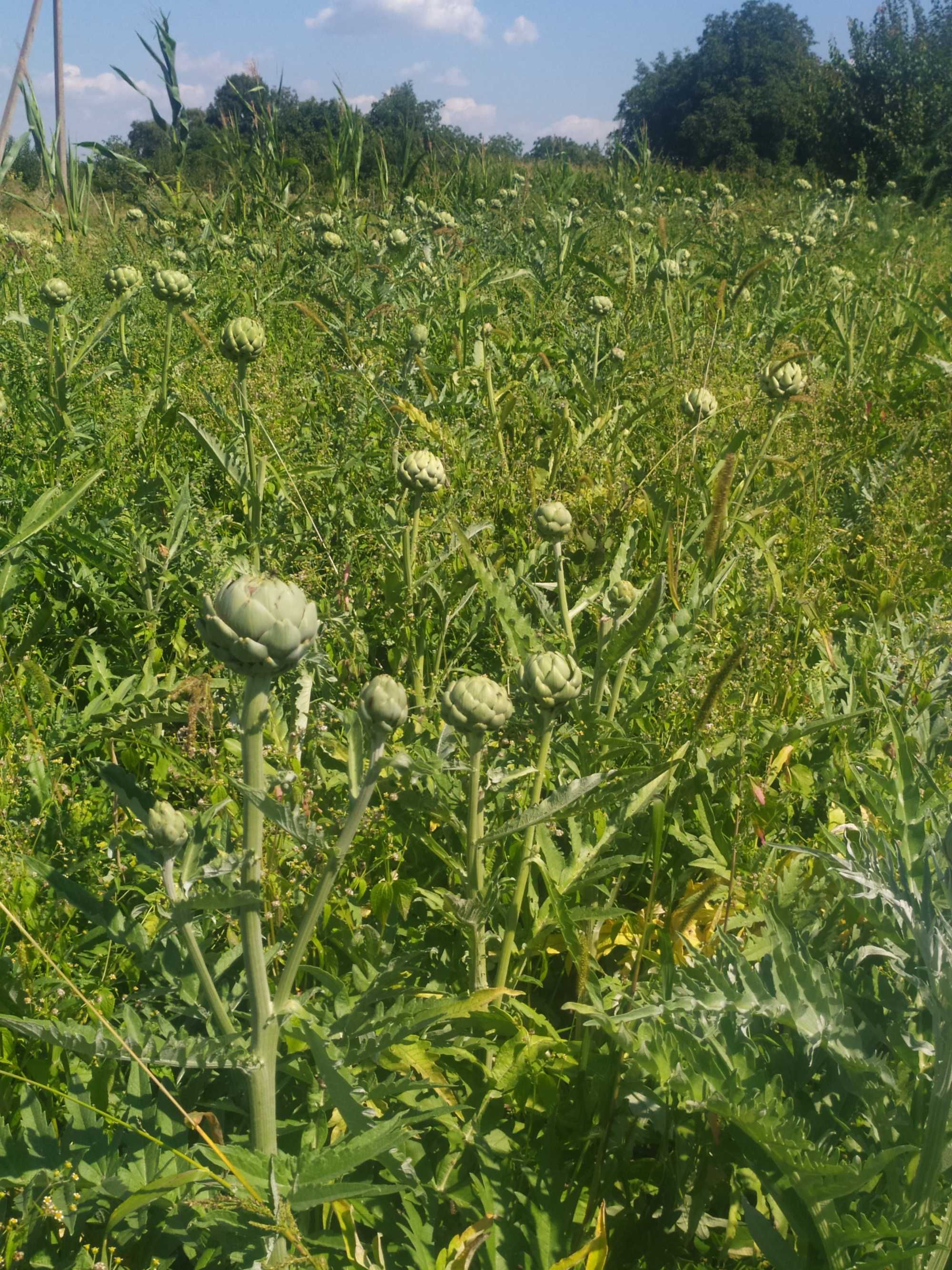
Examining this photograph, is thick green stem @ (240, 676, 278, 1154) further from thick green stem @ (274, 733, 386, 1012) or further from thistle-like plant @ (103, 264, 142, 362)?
thistle-like plant @ (103, 264, 142, 362)

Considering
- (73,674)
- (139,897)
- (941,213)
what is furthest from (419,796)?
(941,213)

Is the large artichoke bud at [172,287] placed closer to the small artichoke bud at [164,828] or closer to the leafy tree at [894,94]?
the small artichoke bud at [164,828]

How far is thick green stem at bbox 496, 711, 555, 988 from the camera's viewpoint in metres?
1.51

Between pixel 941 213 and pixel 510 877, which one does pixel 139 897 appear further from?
pixel 941 213

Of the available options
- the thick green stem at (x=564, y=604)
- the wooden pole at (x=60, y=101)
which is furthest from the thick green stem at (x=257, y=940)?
the wooden pole at (x=60, y=101)

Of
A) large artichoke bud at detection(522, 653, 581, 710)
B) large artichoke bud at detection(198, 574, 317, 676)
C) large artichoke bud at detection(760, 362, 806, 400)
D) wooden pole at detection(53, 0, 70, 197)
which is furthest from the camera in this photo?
wooden pole at detection(53, 0, 70, 197)

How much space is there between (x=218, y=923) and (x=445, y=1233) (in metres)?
0.56

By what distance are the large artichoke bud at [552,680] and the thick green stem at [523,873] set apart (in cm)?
4

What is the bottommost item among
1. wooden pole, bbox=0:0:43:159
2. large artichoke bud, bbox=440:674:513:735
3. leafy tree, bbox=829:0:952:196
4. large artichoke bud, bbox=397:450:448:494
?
large artichoke bud, bbox=440:674:513:735

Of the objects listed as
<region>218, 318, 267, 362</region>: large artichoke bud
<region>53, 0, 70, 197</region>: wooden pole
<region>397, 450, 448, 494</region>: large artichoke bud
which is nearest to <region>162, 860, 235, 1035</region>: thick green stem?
<region>397, 450, 448, 494</region>: large artichoke bud

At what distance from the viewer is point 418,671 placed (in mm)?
2199

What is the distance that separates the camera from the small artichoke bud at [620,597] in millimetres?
1996

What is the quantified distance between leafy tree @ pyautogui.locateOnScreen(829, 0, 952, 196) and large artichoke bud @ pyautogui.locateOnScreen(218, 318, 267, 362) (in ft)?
77.0

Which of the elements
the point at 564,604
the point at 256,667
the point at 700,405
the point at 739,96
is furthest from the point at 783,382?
the point at 739,96
